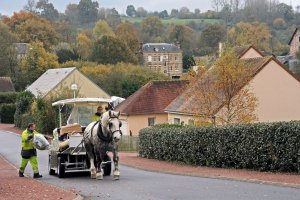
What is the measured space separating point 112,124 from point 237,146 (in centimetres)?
635

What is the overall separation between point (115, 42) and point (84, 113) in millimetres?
87422

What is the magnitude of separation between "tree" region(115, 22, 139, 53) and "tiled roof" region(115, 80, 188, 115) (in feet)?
222

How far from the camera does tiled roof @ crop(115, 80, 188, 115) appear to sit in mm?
55656

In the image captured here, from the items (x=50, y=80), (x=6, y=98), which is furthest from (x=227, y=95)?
(x=6, y=98)

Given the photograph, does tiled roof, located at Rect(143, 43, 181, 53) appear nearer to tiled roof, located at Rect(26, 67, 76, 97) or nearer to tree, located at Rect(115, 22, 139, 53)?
tree, located at Rect(115, 22, 139, 53)

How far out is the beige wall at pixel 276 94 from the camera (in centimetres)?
4188

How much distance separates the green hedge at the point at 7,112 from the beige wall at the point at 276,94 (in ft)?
159

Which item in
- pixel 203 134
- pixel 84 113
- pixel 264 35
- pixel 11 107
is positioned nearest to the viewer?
pixel 84 113

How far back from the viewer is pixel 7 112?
8431cm

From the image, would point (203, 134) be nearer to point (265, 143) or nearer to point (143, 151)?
point (265, 143)

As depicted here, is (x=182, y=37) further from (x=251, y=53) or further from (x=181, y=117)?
(x=181, y=117)

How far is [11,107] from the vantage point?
273ft

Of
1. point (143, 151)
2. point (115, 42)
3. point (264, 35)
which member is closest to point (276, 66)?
point (143, 151)

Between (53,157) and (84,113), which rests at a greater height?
(84,113)
